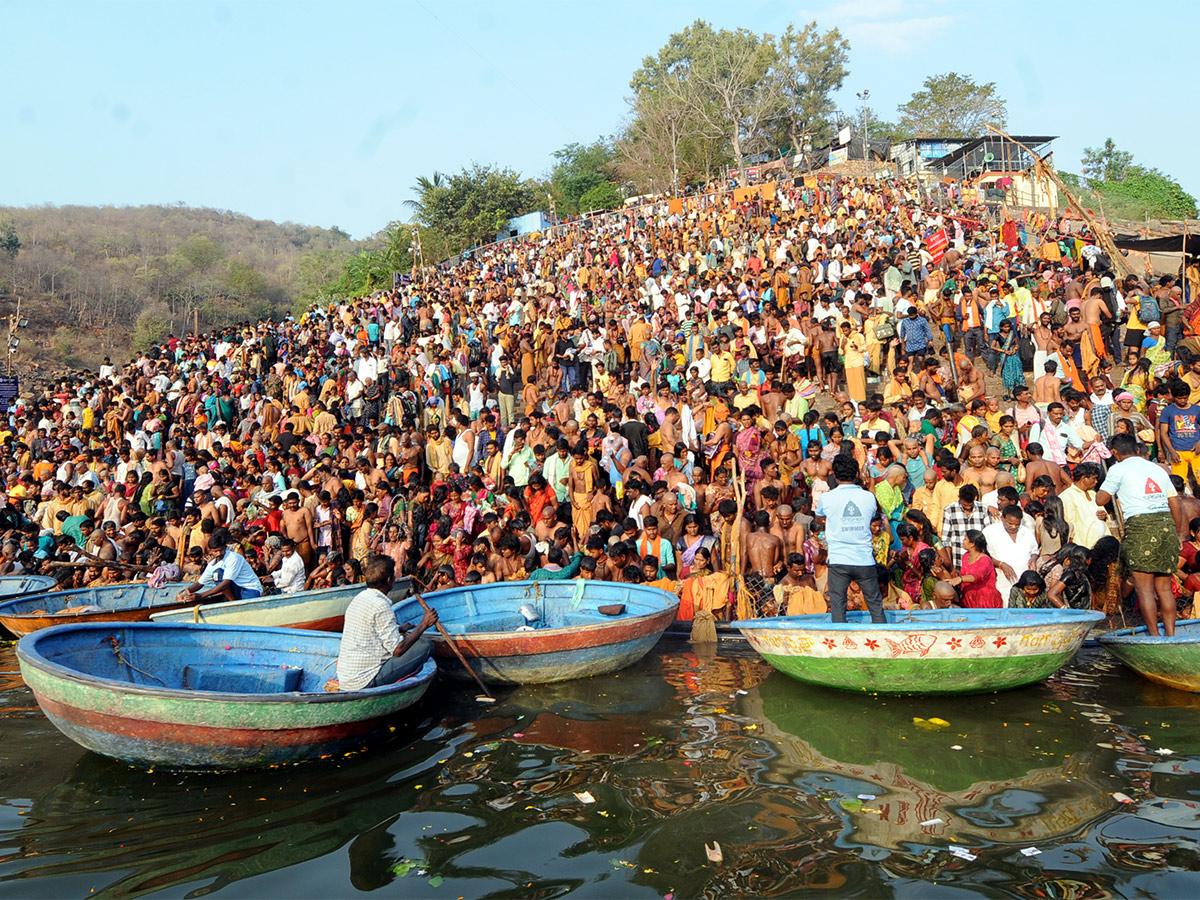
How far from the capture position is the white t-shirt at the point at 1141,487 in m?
7.21

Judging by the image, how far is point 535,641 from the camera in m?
8.14

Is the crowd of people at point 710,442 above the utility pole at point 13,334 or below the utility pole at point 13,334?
below

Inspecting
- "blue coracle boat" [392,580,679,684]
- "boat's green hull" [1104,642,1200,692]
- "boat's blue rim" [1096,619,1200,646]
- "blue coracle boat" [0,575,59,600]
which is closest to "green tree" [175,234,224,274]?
"blue coracle boat" [0,575,59,600]

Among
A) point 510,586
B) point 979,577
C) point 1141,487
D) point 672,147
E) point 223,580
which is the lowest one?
point 979,577

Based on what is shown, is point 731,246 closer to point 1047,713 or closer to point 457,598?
point 457,598

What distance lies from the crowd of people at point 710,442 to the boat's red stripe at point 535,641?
128 centimetres

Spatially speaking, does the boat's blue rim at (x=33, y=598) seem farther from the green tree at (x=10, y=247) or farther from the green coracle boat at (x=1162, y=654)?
the green tree at (x=10, y=247)

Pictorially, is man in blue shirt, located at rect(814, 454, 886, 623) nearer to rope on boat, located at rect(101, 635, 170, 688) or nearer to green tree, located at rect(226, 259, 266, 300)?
rope on boat, located at rect(101, 635, 170, 688)

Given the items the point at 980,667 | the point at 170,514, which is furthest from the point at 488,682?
the point at 170,514

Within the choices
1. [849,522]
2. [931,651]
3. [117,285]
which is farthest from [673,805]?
[117,285]

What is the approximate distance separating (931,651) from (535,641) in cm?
337

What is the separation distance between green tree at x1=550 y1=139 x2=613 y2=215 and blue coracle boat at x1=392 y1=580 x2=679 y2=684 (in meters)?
42.0

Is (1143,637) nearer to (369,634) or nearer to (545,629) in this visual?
(545,629)

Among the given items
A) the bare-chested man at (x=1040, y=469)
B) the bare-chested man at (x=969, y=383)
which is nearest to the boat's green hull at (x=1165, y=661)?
the bare-chested man at (x=1040, y=469)
